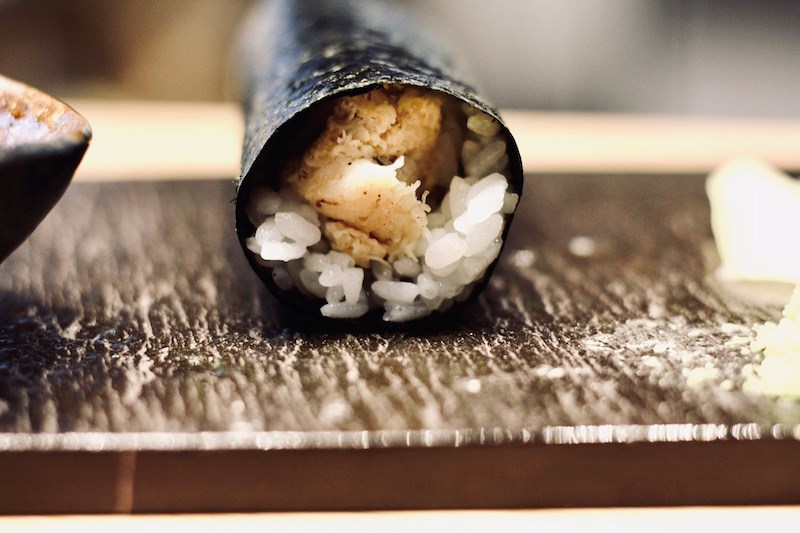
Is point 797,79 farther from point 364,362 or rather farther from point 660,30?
point 364,362

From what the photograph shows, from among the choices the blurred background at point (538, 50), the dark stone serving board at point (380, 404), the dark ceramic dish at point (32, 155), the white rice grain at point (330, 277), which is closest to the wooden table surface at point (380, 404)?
the dark stone serving board at point (380, 404)

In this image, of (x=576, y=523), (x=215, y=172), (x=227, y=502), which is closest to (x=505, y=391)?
(x=576, y=523)

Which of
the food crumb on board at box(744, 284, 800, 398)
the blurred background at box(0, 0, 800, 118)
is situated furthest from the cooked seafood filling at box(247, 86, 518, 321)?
the blurred background at box(0, 0, 800, 118)

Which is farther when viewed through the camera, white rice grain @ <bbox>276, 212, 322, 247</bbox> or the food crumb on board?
white rice grain @ <bbox>276, 212, 322, 247</bbox>

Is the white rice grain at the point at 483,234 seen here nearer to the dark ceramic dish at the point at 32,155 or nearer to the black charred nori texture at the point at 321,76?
the black charred nori texture at the point at 321,76

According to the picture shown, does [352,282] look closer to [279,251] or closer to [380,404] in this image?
[279,251]

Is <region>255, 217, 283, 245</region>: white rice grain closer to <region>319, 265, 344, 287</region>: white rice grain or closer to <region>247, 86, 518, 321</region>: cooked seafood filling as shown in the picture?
<region>247, 86, 518, 321</region>: cooked seafood filling
